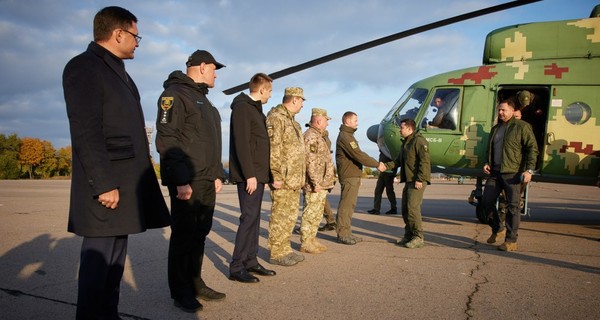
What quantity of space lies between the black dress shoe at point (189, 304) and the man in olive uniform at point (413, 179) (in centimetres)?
338

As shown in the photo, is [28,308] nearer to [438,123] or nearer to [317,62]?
[317,62]

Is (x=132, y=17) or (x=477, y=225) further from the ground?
(x=132, y=17)

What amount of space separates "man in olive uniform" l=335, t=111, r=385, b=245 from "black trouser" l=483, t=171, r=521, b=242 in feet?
5.41

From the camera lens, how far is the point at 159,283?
13.0ft

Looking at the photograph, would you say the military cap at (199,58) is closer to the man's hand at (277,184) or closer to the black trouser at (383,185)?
the man's hand at (277,184)

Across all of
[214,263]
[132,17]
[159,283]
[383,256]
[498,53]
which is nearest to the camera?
[132,17]

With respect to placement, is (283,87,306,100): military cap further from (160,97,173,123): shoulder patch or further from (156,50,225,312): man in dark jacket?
(160,97,173,123): shoulder patch

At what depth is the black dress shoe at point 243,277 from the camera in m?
4.00

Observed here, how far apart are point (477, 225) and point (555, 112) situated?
256 cm

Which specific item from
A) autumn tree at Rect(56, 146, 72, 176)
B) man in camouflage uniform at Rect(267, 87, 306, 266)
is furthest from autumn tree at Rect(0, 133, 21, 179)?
man in camouflage uniform at Rect(267, 87, 306, 266)

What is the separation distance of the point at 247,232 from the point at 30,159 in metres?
46.4

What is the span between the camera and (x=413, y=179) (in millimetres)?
5859

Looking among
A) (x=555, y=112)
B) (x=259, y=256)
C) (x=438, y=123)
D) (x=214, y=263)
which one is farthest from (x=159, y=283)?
(x=555, y=112)

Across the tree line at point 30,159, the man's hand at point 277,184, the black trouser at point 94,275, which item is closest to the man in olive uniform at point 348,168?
the man's hand at point 277,184
